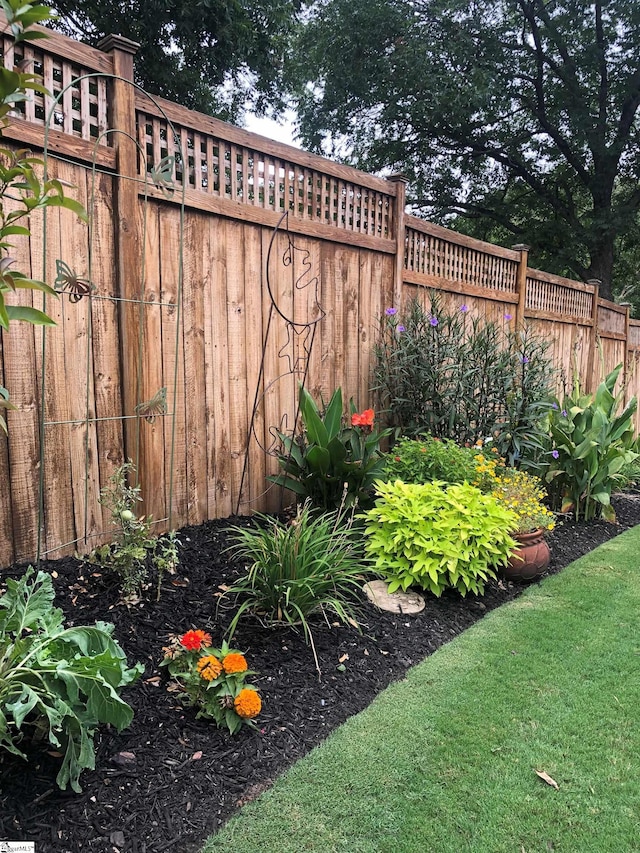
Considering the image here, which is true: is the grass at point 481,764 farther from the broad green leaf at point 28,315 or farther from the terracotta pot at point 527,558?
the broad green leaf at point 28,315

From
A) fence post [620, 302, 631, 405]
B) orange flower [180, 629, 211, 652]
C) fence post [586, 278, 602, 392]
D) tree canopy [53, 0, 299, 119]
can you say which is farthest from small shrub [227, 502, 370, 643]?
fence post [620, 302, 631, 405]

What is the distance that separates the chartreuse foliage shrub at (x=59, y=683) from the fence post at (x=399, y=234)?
3198 mm

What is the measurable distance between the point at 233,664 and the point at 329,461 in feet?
5.16

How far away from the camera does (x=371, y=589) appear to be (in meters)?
2.78

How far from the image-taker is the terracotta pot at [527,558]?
3.18 m

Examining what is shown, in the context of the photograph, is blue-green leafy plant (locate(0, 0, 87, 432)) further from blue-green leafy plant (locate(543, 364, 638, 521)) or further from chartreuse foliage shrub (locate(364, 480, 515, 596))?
blue-green leafy plant (locate(543, 364, 638, 521))

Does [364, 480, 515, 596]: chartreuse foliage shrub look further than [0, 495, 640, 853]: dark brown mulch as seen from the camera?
Yes

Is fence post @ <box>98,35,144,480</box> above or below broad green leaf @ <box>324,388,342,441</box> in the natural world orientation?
above

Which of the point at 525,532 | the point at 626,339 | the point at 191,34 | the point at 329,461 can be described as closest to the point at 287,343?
the point at 329,461

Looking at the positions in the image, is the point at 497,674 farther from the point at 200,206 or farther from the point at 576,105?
the point at 576,105

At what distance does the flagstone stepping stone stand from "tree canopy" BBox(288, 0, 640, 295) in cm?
931

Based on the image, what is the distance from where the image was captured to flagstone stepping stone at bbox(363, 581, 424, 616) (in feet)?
8.82

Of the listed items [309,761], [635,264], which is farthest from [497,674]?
[635,264]

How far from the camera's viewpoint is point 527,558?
319 centimetres
